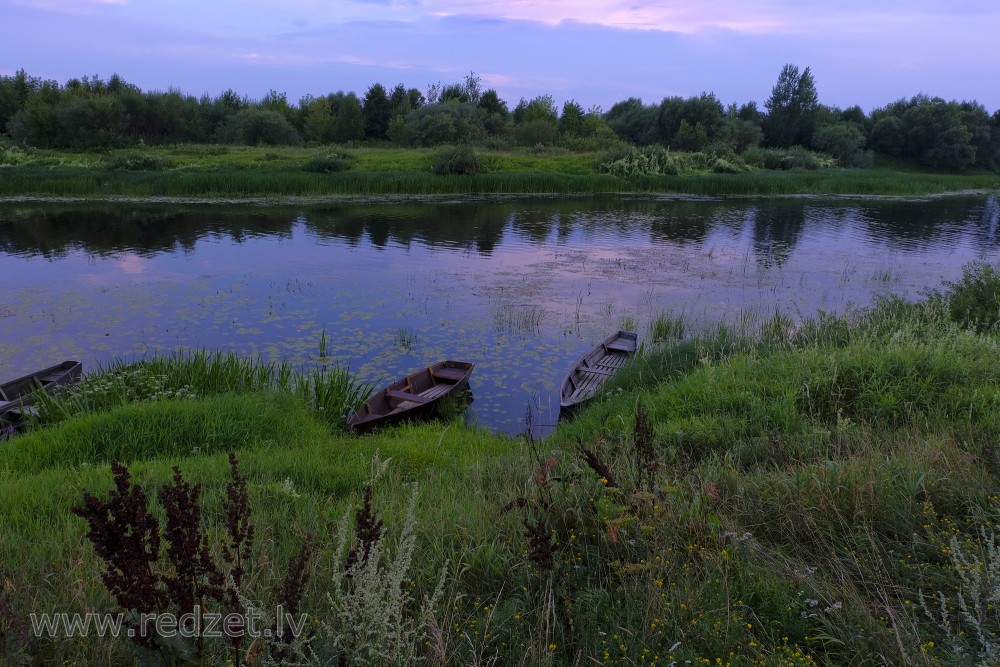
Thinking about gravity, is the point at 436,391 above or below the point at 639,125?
below

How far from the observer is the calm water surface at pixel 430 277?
1266cm

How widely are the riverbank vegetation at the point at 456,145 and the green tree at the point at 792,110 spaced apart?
6.0 inches

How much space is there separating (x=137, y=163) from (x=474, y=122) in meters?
29.8

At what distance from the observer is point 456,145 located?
1959 inches

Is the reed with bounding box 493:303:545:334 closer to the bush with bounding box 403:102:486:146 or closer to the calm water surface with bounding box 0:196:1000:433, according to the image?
the calm water surface with bounding box 0:196:1000:433

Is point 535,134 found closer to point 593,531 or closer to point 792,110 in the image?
point 792,110

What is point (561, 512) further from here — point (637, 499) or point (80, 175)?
point (80, 175)

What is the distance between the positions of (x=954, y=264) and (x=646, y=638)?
76.6 ft

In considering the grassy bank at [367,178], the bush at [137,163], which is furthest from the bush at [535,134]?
the bush at [137,163]

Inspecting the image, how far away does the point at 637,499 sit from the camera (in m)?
3.99

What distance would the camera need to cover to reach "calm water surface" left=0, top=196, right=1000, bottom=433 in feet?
41.5

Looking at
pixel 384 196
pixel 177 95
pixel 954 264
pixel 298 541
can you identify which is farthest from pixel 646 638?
pixel 177 95

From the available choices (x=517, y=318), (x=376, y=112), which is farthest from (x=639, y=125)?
(x=517, y=318)
